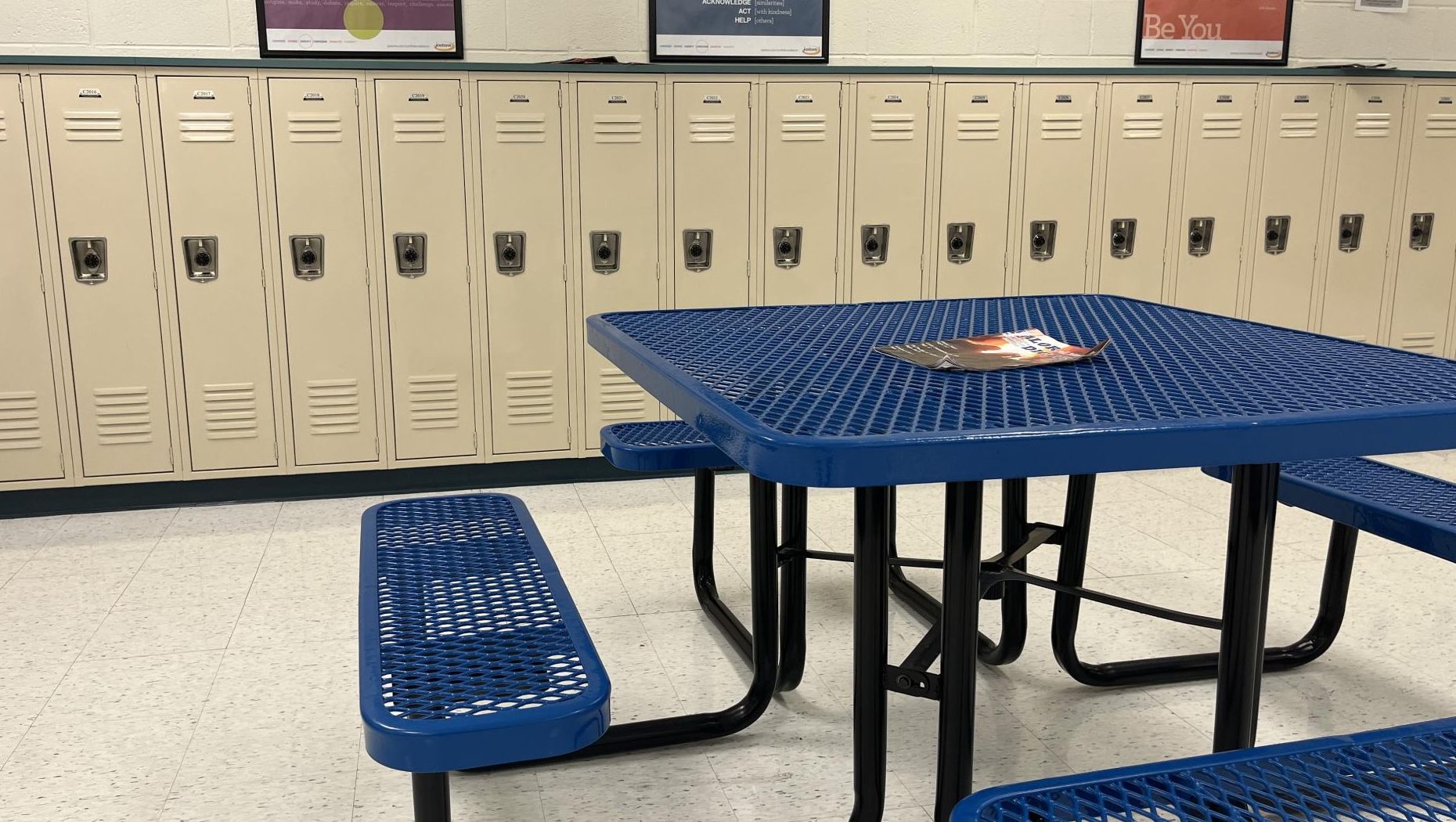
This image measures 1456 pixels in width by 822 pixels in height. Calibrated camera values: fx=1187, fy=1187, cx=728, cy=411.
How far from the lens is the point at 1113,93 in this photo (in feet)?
15.2

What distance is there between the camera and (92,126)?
391 cm

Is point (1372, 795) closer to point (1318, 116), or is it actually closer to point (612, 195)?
point (612, 195)

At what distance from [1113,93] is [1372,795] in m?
3.88

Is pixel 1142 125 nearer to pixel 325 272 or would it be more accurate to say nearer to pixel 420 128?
pixel 420 128

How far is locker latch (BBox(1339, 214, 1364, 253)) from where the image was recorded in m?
4.99

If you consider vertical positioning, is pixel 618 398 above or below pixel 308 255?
below

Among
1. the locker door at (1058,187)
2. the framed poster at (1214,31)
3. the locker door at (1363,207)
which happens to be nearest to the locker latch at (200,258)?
the locker door at (1058,187)

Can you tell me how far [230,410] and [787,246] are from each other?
2095 mm

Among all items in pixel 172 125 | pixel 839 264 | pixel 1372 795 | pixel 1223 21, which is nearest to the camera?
pixel 1372 795

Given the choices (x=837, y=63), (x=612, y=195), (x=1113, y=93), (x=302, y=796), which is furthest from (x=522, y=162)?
(x=302, y=796)

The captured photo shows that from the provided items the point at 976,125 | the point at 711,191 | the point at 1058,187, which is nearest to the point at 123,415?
the point at 711,191

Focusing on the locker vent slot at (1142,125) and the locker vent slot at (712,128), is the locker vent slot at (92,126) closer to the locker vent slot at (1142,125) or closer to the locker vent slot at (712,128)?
the locker vent slot at (712,128)

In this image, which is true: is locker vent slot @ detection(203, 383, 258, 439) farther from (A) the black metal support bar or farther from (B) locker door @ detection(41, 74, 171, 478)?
(A) the black metal support bar

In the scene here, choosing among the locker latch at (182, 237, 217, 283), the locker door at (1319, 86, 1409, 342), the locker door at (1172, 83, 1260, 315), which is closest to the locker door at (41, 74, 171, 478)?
the locker latch at (182, 237, 217, 283)
